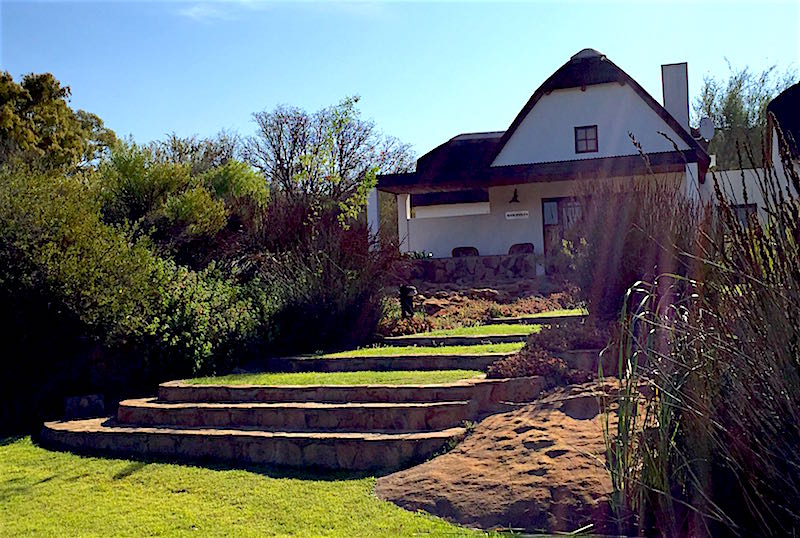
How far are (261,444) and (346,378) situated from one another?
1.95 meters

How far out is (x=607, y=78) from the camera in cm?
2431

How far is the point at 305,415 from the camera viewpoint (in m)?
8.45

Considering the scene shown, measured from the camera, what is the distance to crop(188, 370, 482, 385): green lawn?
915 centimetres

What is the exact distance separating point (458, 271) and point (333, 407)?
12.5 m

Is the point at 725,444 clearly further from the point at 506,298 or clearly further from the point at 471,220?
the point at 471,220

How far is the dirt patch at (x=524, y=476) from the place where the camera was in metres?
5.61

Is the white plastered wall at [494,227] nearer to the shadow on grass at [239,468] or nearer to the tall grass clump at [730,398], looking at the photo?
the shadow on grass at [239,468]

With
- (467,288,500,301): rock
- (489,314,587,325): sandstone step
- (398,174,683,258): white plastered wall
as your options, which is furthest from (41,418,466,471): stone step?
(398,174,683,258): white plastered wall

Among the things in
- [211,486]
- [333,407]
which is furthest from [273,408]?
[211,486]

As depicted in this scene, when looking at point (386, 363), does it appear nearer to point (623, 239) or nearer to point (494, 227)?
point (623, 239)

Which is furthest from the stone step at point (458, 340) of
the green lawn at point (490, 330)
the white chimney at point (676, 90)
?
the white chimney at point (676, 90)

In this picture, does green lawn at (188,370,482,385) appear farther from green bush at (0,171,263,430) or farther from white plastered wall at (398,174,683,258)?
white plastered wall at (398,174,683,258)

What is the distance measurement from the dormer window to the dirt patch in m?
18.1

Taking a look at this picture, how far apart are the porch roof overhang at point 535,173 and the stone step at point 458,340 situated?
1046 centimetres
